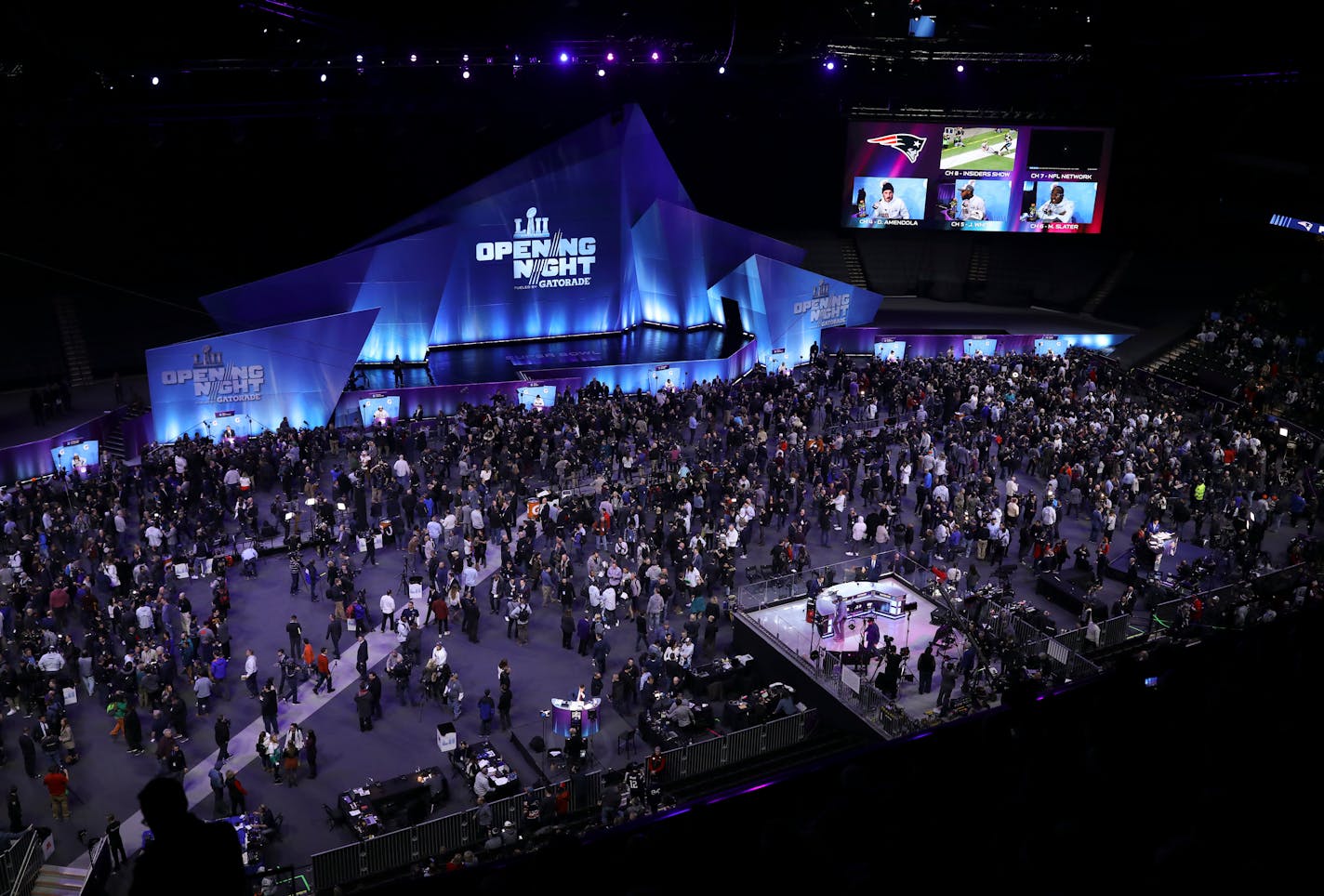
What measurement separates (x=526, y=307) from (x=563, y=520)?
681 inches

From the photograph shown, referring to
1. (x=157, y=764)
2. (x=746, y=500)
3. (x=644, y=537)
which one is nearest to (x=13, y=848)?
(x=157, y=764)

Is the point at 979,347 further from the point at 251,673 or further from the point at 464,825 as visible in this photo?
the point at 464,825

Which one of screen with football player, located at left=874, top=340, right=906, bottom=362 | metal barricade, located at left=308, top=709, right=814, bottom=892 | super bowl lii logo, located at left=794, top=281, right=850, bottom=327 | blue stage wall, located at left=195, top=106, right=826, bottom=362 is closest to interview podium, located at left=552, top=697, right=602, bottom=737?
metal barricade, located at left=308, top=709, right=814, bottom=892

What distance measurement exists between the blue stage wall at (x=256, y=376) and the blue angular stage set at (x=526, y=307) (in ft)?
0.13

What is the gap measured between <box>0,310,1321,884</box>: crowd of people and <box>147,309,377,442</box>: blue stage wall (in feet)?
4.52

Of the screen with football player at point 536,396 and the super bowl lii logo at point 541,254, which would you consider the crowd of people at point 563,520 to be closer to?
the screen with football player at point 536,396

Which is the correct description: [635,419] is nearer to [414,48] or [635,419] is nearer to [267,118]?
[414,48]

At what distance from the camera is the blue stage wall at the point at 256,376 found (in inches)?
1243

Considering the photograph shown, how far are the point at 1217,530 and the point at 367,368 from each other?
26.3m

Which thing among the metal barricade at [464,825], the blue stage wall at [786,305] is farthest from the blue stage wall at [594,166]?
the metal barricade at [464,825]

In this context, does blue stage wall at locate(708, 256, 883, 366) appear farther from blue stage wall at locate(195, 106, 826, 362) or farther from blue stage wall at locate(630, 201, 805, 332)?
blue stage wall at locate(195, 106, 826, 362)

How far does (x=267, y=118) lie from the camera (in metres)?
39.6

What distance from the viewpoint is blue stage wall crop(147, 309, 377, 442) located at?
104ft

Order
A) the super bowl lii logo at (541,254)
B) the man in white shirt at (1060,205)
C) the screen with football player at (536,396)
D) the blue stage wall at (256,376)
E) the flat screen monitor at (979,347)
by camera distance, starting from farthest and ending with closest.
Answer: the man in white shirt at (1060,205)
the flat screen monitor at (979,347)
the super bowl lii logo at (541,254)
the screen with football player at (536,396)
the blue stage wall at (256,376)
